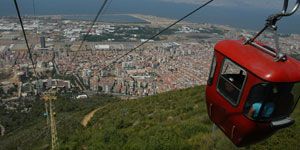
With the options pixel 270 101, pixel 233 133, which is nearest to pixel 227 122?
pixel 233 133

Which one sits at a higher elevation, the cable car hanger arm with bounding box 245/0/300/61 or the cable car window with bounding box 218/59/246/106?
the cable car hanger arm with bounding box 245/0/300/61

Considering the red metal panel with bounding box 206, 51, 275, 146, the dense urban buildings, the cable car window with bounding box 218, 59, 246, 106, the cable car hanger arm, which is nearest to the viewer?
the cable car hanger arm

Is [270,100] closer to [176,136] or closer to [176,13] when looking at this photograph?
[176,136]

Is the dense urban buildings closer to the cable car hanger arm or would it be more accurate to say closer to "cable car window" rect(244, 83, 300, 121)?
the cable car hanger arm

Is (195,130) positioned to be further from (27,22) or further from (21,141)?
(27,22)

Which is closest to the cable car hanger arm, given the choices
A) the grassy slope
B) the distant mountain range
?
the grassy slope

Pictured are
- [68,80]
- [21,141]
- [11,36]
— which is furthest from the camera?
[11,36]

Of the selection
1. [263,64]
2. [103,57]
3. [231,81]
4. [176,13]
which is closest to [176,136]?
[231,81]
